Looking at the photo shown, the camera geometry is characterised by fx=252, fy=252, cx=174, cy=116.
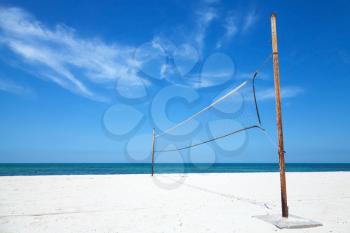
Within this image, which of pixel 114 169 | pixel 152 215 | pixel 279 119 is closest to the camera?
pixel 279 119

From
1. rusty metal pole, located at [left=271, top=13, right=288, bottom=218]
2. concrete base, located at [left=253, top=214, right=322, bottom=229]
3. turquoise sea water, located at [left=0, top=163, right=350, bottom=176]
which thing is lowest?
turquoise sea water, located at [left=0, top=163, right=350, bottom=176]

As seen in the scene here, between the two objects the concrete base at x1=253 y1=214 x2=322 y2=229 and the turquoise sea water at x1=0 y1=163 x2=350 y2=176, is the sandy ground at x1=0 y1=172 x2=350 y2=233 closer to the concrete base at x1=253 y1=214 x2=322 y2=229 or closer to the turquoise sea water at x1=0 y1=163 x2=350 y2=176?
the concrete base at x1=253 y1=214 x2=322 y2=229

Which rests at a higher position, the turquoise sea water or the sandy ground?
the sandy ground

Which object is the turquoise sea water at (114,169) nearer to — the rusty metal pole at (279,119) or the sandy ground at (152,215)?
the sandy ground at (152,215)

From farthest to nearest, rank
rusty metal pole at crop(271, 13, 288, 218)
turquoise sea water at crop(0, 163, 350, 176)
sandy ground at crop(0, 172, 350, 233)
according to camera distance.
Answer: turquoise sea water at crop(0, 163, 350, 176)
rusty metal pole at crop(271, 13, 288, 218)
sandy ground at crop(0, 172, 350, 233)

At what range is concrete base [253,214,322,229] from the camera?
14.0 ft

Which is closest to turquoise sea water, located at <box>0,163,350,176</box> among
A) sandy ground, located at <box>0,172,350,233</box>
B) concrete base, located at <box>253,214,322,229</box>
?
sandy ground, located at <box>0,172,350,233</box>

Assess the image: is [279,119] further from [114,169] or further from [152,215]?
[114,169]

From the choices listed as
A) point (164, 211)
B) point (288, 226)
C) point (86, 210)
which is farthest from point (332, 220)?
point (86, 210)

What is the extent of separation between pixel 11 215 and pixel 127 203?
2.59 metres

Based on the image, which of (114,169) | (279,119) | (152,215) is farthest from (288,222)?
(114,169)

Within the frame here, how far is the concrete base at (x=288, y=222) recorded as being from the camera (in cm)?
425

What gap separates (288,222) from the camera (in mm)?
4418

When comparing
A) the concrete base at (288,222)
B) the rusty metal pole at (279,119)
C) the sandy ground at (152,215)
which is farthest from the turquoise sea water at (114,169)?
the rusty metal pole at (279,119)
